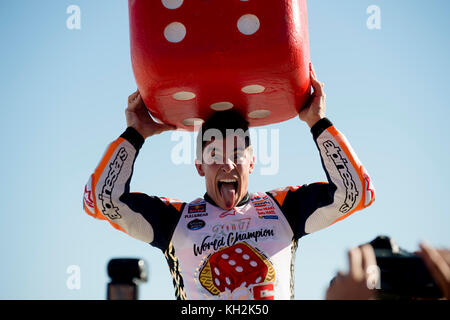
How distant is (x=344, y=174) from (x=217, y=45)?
0.97 m

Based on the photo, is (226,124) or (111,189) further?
(226,124)

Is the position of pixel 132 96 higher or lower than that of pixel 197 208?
higher

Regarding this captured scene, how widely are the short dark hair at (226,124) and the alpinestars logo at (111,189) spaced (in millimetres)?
511

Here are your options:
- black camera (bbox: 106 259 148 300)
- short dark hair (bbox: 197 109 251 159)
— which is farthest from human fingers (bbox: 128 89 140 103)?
black camera (bbox: 106 259 148 300)

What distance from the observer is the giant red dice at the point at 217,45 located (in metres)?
2.46

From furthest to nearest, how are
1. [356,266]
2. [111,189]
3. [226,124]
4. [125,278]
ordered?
[226,124] < [111,189] < [125,278] < [356,266]

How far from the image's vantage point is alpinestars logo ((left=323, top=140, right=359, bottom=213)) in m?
2.74

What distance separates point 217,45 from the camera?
8.09ft

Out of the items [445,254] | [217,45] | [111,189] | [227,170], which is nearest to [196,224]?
[227,170]

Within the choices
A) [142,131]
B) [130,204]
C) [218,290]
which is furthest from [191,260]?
[142,131]

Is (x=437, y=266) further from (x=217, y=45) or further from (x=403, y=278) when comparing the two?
(x=217, y=45)

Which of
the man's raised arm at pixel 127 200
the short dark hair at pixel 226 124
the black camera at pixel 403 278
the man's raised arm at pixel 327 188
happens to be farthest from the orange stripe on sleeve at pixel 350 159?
the black camera at pixel 403 278

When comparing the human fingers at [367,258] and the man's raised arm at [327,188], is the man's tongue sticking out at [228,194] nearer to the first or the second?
the man's raised arm at [327,188]
